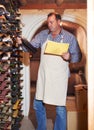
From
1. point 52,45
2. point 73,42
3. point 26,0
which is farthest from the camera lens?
point 26,0

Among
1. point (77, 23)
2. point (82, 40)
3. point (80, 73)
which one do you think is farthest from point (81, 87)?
point (77, 23)

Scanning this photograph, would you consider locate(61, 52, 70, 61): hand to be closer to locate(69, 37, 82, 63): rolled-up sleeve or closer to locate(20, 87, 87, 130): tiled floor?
locate(69, 37, 82, 63): rolled-up sleeve

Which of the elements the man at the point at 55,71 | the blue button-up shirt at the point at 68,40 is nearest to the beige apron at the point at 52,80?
the man at the point at 55,71

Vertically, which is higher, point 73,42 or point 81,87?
point 73,42

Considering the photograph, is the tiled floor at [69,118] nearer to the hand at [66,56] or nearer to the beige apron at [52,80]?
the beige apron at [52,80]

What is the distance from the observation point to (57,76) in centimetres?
254

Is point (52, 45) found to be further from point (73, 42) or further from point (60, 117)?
point (60, 117)

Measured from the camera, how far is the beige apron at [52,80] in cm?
249

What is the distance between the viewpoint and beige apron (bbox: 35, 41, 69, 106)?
8.18 feet

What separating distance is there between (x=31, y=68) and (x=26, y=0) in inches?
33.1

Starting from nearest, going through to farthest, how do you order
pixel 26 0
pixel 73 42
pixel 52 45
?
pixel 52 45 < pixel 73 42 < pixel 26 0

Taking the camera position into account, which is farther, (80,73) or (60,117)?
(80,73)

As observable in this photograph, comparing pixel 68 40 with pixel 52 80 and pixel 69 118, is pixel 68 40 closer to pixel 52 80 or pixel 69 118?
pixel 52 80

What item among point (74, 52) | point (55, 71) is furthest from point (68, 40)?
point (55, 71)
